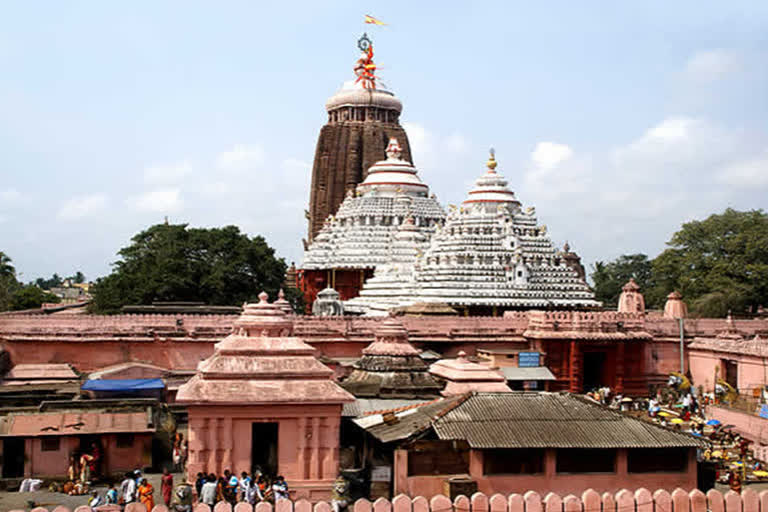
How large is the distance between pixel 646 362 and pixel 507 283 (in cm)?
759

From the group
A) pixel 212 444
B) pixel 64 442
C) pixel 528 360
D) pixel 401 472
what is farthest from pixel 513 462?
pixel 528 360

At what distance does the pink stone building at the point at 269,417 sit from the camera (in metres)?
19.1

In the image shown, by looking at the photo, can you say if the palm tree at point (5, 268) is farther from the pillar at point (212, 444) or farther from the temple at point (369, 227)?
the pillar at point (212, 444)

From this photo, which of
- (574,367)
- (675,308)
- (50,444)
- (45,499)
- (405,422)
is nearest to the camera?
(45,499)

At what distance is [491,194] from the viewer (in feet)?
163

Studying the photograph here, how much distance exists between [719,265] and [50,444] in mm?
49114

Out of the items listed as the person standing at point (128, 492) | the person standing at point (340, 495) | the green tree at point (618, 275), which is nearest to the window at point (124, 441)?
the person standing at point (128, 492)

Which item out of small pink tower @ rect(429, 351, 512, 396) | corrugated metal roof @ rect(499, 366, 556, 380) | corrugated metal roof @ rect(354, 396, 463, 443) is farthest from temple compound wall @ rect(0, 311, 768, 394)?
corrugated metal roof @ rect(354, 396, 463, 443)

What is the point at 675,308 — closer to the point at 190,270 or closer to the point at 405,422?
the point at 190,270

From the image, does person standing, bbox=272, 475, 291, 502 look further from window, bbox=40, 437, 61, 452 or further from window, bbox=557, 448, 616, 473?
window, bbox=40, 437, 61, 452

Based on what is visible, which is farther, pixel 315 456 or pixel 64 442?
pixel 64 442

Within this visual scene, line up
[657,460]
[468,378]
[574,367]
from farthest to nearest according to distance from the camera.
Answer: [574,367] < [468,378] < [657,460]

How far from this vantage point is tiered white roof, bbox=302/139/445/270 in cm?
5966

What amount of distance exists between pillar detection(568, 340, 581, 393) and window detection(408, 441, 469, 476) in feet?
66.3
